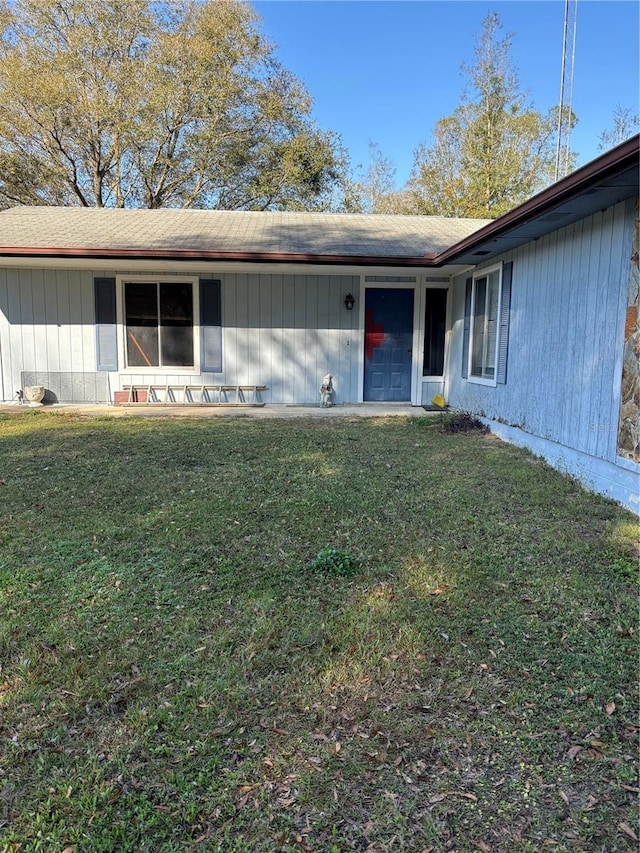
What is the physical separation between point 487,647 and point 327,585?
2.72 ft

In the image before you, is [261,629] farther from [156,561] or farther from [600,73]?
[600,73]

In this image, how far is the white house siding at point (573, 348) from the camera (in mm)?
4305

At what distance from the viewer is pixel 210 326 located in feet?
29.9

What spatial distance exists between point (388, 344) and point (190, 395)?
11.2ft

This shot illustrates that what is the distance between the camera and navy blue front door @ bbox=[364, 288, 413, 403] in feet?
30.3

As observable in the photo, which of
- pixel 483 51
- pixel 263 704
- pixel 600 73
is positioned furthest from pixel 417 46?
pixel 263 704

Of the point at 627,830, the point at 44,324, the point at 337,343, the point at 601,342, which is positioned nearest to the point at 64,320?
the point at 44,324

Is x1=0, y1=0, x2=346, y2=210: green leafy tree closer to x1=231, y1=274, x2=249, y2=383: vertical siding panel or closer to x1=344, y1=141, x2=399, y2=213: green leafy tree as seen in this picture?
x1=344, y1=141, x2=399, y2=213: green leafy tree

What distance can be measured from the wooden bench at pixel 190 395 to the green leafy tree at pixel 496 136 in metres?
13.3

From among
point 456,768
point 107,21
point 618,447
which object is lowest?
point 456,768

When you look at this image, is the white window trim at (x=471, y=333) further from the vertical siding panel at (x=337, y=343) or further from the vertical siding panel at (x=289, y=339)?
the vertical siding panel at (x=289, y=339)

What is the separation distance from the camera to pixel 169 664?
217 centimetres

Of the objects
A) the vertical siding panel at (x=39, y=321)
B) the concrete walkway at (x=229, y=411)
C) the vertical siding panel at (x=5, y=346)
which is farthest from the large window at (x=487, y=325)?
the vertical siding panel at (x=5, y=346)

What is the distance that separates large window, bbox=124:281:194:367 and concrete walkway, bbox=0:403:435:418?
0.84 m
